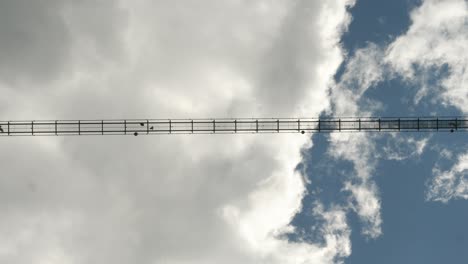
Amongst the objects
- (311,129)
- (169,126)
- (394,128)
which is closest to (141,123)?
(169,126)

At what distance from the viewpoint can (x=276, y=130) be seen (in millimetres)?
77000

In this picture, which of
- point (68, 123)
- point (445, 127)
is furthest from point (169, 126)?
point (445, 127)

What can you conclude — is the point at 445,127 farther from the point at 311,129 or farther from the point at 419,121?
the point at 311,129

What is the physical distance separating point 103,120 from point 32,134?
39.9 feet

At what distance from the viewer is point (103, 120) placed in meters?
74.8

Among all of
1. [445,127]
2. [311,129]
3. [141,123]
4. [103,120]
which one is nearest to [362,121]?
[311,129]

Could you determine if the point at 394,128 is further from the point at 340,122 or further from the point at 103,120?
the point at 103,120

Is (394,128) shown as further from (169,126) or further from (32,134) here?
(32,134)

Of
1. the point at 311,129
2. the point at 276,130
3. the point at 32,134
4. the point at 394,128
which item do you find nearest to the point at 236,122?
the point at 276,130

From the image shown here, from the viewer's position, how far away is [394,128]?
7912 centimetres

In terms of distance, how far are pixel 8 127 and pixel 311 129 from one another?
166 ft

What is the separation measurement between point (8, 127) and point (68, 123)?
33.7 ft

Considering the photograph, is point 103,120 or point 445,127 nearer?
point 103,120

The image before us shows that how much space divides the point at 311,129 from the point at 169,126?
23922mm
